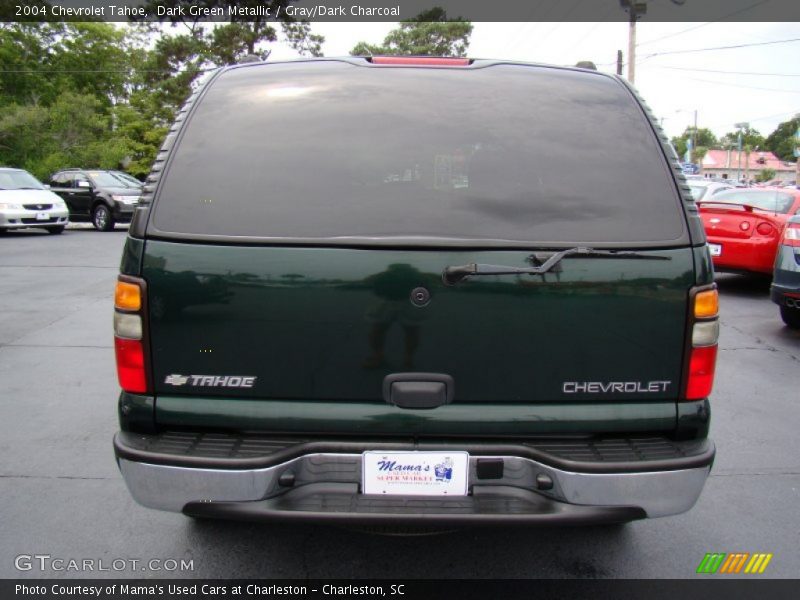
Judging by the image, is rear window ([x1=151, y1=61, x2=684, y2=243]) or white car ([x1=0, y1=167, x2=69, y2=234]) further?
white car ([x1=0, y1=167, x2=69, y2=234])

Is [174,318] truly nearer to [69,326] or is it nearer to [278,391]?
[278,391]

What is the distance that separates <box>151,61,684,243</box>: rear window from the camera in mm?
2197

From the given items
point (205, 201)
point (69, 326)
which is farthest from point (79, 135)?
point (205, 201)

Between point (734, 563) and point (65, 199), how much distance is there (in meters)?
18.7

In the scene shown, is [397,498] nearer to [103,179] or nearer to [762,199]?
[762,199]

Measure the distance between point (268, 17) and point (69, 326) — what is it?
1174 inches

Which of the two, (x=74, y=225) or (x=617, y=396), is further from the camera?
(x=74, y=225)

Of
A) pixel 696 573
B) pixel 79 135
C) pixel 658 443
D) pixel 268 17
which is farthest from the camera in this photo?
pixel 268 17

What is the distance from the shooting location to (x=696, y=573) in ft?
9.08

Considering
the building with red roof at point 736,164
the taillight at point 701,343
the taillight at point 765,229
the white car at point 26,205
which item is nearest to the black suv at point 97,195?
the white car at point 26,205

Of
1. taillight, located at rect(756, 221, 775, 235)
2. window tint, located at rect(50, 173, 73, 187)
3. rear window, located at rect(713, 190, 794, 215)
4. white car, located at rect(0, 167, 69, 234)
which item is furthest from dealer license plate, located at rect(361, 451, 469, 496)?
window tint, located at rect(50, 173, 73, 187)

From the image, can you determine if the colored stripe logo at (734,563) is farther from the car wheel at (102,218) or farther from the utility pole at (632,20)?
the utility pole at (632,20)

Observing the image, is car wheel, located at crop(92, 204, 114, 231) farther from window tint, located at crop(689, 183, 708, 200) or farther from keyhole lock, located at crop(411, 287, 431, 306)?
keyhole lock, located at crop(411, 287, 431, 306)

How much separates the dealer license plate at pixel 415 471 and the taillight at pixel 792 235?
5559 mm
